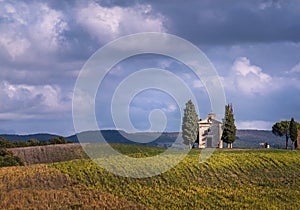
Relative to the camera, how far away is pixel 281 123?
255 ft

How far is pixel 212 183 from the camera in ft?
122

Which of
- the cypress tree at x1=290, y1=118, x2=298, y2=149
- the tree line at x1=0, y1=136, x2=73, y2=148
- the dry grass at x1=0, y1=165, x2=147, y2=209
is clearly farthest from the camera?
the cypress tree at x1=290, y1=118, x2=298, y2=149

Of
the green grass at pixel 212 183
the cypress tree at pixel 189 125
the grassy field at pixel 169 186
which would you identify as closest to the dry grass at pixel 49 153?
the green grass at pixel 212 183

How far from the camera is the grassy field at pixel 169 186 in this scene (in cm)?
3122

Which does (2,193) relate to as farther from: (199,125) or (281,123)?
(281,123)

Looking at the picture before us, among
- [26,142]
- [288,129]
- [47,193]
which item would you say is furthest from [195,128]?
[47,193]

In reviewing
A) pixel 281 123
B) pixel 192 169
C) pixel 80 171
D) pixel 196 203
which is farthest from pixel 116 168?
pixel 281 123

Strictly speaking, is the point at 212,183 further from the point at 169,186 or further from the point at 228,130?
the point at 228,130

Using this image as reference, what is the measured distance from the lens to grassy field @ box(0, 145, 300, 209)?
1229 inches

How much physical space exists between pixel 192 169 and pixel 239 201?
7.88 meters

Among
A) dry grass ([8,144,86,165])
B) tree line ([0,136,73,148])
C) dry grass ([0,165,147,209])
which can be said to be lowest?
dry grass ([0,165,147,209])

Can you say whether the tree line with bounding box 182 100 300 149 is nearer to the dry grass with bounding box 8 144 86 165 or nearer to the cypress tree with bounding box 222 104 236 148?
the cypress tree with bounding box 222 104 236 148

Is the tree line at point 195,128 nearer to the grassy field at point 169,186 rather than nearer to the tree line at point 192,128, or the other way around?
the tree line at point 192,128

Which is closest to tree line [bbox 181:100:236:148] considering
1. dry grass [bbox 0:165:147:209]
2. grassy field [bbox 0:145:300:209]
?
grassy field [bbox 0:145:300:209]
